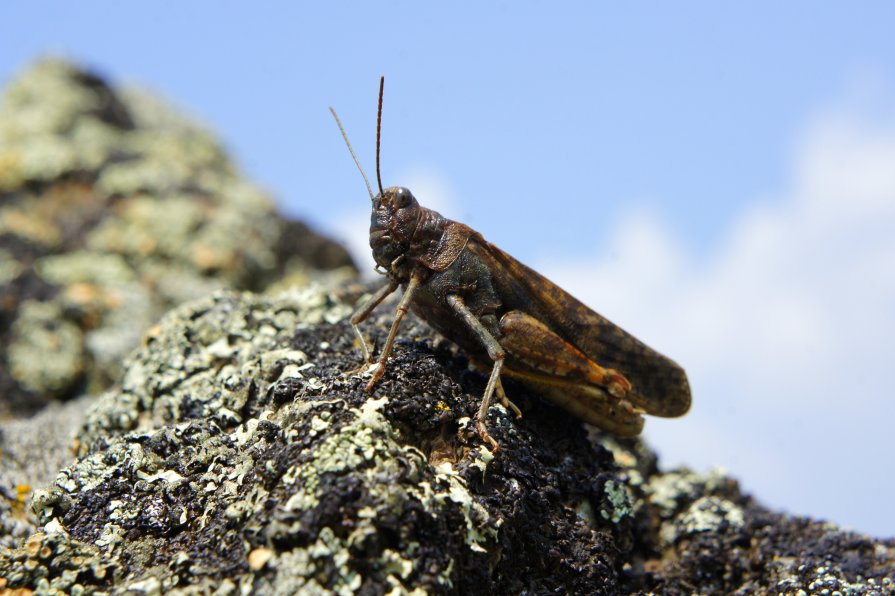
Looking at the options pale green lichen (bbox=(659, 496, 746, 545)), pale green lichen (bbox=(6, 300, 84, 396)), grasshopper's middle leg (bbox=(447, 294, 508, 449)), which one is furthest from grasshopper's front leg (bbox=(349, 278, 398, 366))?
pale green lichen (bbox=(6, 300, 84, 396))

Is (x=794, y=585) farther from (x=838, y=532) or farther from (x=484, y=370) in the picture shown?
(x=484, y=370)

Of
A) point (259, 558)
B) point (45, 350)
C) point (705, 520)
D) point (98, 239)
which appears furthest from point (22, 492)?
point (705, 520)

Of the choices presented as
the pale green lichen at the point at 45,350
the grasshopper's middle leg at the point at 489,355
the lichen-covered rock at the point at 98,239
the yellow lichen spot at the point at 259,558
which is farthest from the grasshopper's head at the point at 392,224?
the pale green lichen at the point at 45,350

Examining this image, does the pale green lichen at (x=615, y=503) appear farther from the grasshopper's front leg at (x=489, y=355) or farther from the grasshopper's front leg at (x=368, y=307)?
the grasshopper's front leg at (x=368, y=307)

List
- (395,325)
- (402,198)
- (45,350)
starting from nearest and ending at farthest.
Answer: (395,325)
(402,198)
(45,350)

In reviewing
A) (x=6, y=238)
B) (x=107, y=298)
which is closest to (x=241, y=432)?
(x=107, y=298)

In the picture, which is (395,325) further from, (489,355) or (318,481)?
(318,481)
